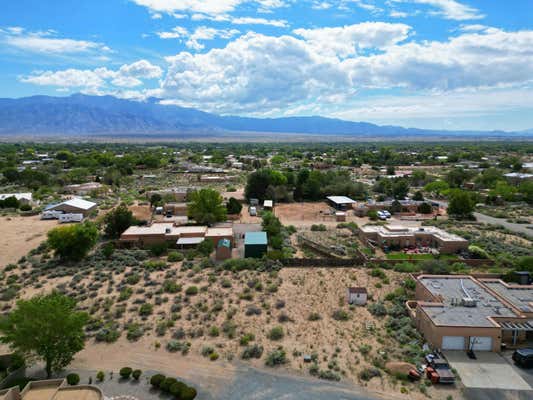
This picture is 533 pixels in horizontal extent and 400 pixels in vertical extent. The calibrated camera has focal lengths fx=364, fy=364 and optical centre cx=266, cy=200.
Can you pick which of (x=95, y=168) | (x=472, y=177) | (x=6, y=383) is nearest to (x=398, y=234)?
(x=6, y=383)

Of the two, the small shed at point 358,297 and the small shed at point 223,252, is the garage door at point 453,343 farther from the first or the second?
the small shed at point 223,252

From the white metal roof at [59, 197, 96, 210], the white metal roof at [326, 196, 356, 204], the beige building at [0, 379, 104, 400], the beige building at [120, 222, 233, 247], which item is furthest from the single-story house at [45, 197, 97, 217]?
the beige building at [0, 379, 104, 400]

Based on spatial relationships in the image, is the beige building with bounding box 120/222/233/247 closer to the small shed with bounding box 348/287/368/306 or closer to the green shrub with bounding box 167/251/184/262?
the green shrub with bounding box 167/251/184/262

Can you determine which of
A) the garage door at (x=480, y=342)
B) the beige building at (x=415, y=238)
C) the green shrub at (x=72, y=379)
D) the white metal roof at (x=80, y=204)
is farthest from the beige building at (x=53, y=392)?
the white metal roof at (x=80, y=204)

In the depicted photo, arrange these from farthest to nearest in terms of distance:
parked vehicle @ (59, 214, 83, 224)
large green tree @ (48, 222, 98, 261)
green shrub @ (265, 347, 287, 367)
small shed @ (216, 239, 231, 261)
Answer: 1. parked vehicle @ (59, 214, 83, 224)
2. small shed @ (216, 239, 231, 261)
3. large green tree @ (48, 222, 98, 261)
4. green shrub @ (265, 347, 287, 367)

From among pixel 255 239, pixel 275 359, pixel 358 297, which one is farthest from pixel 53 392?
pixel 255 239

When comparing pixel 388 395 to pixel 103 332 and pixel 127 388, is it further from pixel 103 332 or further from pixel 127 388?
pixel 103 332
